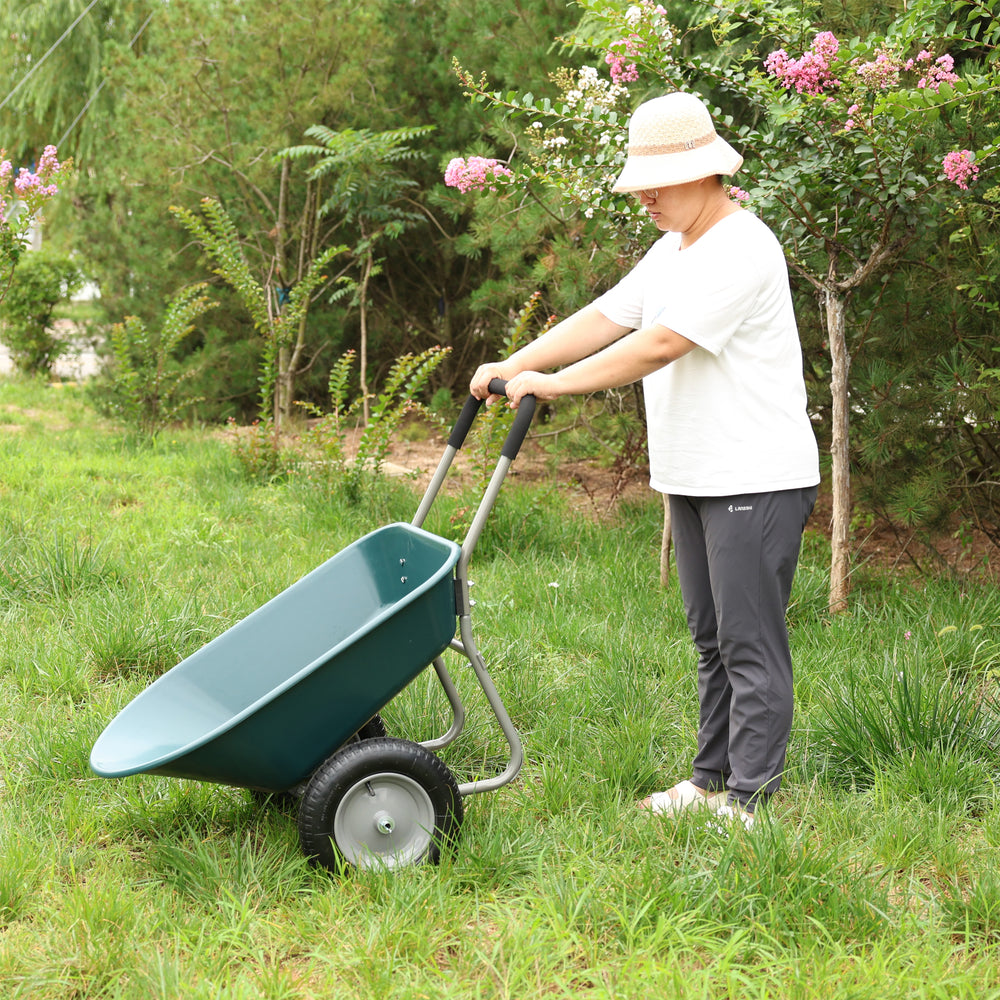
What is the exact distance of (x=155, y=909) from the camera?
2176mm

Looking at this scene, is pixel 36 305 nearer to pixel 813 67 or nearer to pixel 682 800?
pixel 813 67

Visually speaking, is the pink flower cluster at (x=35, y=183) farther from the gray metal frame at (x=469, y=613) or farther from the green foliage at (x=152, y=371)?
the gray metal frame at (x=469, y=613)

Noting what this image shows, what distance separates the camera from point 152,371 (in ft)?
23.5

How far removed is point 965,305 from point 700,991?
3.14 metres

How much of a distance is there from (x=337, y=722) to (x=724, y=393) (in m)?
1.13

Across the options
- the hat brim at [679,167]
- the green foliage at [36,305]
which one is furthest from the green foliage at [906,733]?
the green foliage at [36,305]

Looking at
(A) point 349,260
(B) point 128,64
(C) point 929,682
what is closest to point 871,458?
(C) point 929,682

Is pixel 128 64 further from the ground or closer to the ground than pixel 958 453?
further from the ground

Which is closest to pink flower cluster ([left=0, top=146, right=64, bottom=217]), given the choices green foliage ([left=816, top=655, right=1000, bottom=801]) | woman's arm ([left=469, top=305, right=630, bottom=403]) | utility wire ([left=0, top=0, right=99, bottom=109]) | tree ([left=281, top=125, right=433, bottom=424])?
tree ([left=281, top=125, right=433, bottom=424])

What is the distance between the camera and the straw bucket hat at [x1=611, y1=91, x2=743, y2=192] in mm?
2311

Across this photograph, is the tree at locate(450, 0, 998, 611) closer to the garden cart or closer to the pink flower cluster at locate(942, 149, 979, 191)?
the pink flower cluster at locate(942, 149, 979, 191)

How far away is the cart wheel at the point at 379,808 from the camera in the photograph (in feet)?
7.39

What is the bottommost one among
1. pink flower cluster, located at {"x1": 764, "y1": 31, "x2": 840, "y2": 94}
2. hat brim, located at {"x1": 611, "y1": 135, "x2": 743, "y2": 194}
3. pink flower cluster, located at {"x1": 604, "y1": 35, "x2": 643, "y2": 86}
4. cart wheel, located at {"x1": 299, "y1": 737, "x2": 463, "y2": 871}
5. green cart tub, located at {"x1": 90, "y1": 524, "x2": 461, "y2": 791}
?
cart wheel, located at {"x1": 299, "y1": 737, "x2": 463, "y2": 871}

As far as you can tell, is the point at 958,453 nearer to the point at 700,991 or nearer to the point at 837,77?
the point at 837,77
